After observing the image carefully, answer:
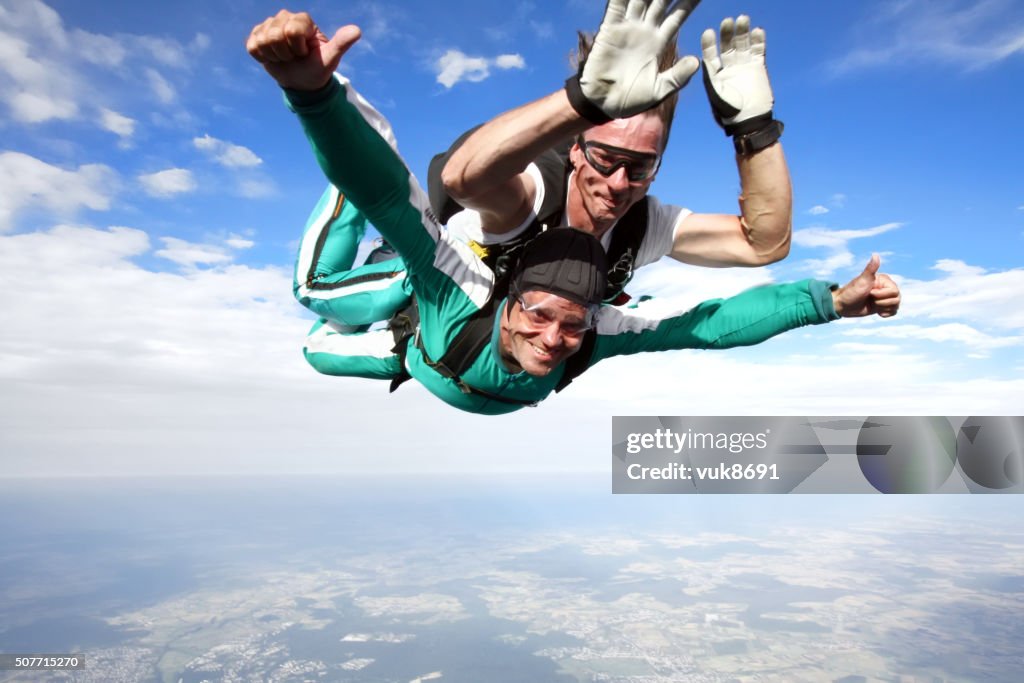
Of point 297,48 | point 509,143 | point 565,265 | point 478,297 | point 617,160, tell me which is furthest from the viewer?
point 478,297

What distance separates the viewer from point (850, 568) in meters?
169

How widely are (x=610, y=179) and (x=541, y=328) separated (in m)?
0.71

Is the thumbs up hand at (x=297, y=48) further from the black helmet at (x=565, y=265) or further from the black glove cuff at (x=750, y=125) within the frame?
the black glove cuff at (x=750, y=125)

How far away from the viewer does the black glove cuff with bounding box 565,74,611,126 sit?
1.62 metres

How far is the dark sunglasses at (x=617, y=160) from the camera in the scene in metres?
2.55

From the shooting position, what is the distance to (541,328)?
2.75 metres

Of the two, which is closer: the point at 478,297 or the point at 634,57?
the point at 634,57

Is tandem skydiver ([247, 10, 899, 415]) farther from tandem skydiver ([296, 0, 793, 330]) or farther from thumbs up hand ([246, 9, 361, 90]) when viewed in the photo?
tandem skydiver ([296, 0, 793, 330])

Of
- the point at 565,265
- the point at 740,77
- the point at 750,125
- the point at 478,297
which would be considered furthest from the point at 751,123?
the point at 478,297

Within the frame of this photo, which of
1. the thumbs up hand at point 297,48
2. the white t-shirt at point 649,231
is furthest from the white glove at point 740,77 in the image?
the thumbs up hand at point 297,48

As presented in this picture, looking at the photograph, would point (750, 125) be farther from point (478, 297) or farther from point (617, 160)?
point (478, 297)

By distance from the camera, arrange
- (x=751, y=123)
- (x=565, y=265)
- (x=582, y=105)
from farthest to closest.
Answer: (x=565, y=265)
(x=751, y=123)
(x=582, y=105)

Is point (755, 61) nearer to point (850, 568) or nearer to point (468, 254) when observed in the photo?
point (468, 254)

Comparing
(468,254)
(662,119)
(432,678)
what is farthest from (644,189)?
(432,678)
